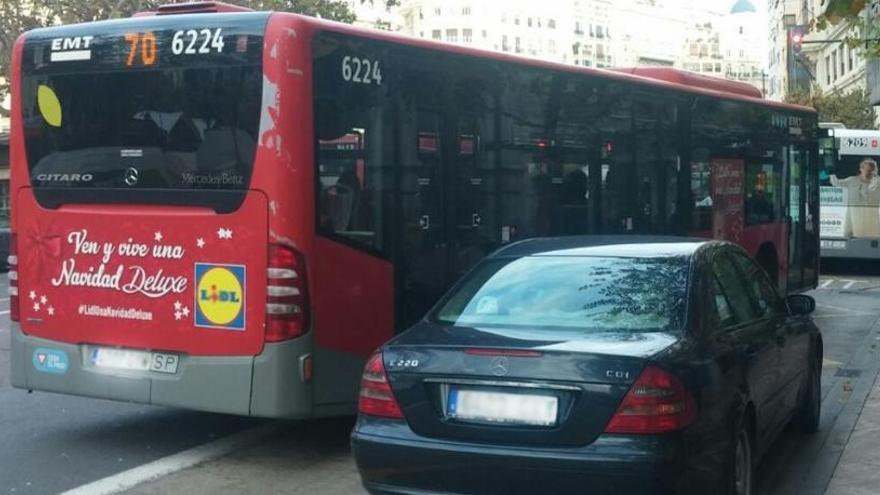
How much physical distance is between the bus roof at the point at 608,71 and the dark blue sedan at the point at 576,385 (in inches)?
82.4

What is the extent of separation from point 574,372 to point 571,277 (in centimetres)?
114

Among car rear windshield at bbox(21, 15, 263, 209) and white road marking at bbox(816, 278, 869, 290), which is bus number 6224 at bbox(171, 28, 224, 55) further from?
white road marking at bbox(816, 278, 869, 290)

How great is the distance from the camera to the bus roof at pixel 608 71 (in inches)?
299

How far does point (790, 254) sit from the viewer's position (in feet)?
53.8

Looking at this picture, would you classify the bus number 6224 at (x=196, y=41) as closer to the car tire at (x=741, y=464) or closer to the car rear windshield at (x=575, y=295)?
the car rear windshield at (x=575, y=295)

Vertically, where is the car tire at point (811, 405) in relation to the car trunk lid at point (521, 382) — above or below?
below

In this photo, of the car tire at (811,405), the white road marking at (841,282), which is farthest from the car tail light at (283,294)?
the white road marking at (841,282)

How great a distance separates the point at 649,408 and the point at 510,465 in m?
0.65

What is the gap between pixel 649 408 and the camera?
4.96 m

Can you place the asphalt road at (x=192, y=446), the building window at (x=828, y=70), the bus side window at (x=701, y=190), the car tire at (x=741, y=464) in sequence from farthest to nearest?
the building window at (x=828, y=70), the bus side window at (x=701, y=190), the asphalt road at (x=192, y=446), the car tire at (x=741, y=464)

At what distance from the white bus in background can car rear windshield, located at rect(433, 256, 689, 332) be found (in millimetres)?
17805

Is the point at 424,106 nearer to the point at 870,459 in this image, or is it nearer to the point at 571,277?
the point at 571,277

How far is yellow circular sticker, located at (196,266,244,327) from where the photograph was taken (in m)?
7.20

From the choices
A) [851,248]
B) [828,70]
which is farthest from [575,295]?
[828,70]
